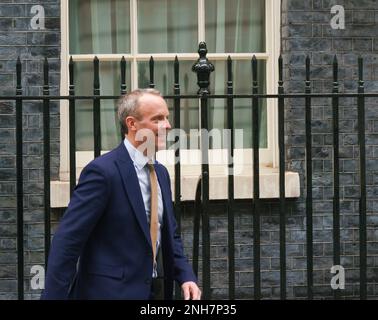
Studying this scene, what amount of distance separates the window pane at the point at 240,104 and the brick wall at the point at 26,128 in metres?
1.34

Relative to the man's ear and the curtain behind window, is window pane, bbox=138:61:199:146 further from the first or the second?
the man's ear

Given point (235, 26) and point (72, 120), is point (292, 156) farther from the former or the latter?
point (72, 120)

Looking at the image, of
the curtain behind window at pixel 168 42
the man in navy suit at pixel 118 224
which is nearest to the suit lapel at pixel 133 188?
the man in navy suit at pixel 118 224

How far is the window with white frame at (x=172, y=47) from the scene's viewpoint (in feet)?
22.7

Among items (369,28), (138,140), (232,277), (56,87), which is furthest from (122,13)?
(138,140)

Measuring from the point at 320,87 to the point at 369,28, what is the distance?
0.66 m

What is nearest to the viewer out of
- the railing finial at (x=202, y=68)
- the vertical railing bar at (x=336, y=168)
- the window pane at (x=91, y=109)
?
the railing finial at (x=202, y=68)

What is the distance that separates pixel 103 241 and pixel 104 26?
3567 mm

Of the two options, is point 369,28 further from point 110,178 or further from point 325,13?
point 110,178

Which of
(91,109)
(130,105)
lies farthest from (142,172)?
(91,109)

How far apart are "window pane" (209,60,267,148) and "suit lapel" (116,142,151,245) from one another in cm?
314

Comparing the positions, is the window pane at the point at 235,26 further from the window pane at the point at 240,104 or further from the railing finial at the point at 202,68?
the railing finial at the point at 202,68
